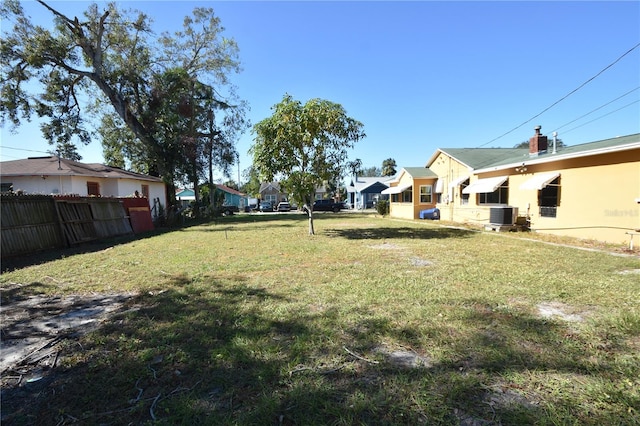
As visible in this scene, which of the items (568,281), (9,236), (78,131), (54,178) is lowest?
(568,281)

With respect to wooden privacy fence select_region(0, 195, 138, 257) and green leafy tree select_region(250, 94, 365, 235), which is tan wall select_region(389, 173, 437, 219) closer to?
green leafy tree select_region(250, 94, 365, 235)

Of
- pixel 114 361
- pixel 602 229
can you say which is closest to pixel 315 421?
pixel 114 361

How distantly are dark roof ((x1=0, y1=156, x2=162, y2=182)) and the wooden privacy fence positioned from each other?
5.47 meters

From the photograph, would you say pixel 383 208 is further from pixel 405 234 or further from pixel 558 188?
pixel 558 188

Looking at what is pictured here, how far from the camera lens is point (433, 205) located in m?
22.2

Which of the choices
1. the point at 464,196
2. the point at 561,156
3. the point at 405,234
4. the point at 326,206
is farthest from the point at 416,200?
the point at 326,206

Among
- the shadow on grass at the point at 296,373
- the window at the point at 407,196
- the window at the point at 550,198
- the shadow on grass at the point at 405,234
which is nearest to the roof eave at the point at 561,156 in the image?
the window at the point at 550,198

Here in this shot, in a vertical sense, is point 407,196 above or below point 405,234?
above

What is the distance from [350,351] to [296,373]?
625mm

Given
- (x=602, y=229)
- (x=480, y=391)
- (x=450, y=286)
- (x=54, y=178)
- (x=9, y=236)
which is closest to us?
(x=480, y=391)

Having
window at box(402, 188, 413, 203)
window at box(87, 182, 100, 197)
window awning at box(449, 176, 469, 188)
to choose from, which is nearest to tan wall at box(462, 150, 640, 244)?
window awning at box(449, 176, 469, 188)

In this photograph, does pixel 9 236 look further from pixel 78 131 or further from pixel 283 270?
pixel 78 131

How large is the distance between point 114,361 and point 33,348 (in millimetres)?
1144

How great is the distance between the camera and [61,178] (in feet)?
57.5
